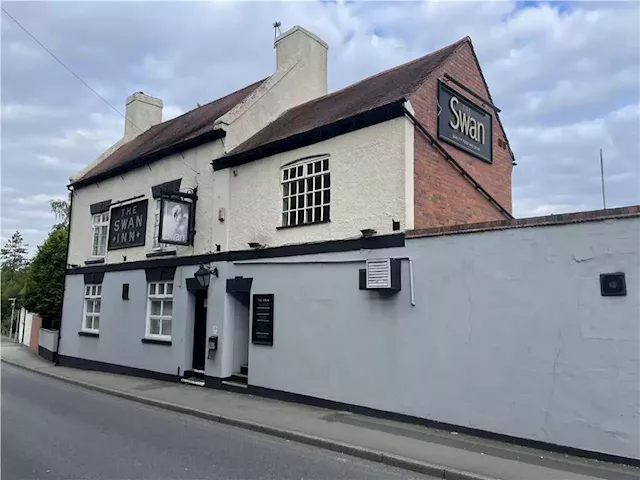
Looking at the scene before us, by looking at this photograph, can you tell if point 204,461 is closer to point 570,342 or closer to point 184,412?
point 184,412

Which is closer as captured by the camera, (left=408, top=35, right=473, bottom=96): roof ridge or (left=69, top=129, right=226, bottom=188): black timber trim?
(left=408, top=35, right=473, bottom=96): roof ridge

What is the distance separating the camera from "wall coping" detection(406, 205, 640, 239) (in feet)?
22.3

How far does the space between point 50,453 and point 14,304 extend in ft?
104

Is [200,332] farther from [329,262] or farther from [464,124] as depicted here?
[464,124]

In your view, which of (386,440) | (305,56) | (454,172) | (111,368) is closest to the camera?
(386,440)

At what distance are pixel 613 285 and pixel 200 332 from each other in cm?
1025

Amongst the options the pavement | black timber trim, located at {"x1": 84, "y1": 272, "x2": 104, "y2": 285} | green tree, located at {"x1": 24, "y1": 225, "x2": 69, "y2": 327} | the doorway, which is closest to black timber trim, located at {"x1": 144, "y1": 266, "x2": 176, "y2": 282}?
the doorway

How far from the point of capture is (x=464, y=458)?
672cm

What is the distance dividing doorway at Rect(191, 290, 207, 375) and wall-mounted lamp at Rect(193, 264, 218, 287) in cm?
82

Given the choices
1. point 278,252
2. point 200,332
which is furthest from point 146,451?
point 200,332

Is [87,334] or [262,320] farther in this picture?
[87,334]

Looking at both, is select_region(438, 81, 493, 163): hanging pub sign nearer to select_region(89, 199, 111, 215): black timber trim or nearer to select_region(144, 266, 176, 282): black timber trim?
select_region(144, 266, 176, 282): black timber trim

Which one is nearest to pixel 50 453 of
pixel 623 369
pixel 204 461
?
pixel 204 461

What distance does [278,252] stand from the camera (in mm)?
11602
